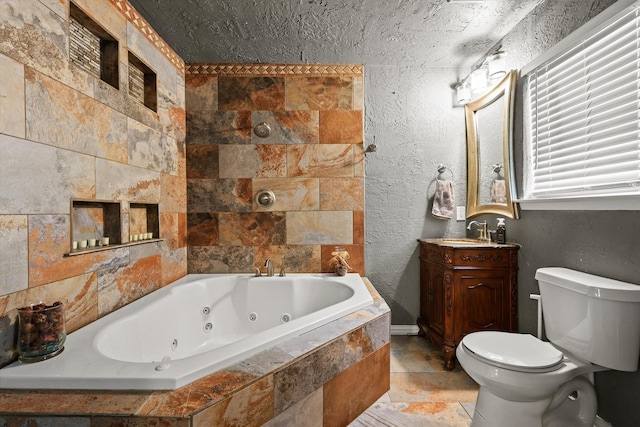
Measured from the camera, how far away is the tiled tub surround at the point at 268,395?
0.89 m

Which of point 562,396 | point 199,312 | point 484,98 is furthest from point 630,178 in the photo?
point 199,312

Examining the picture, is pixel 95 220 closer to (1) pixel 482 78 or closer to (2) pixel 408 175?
(2) pixel 408 175

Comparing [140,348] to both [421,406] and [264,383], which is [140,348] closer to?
[264,383]

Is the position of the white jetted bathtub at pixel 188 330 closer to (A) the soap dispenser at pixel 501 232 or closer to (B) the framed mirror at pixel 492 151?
(A) the soap dispenser at pixel 501 232

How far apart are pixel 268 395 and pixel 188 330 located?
124cm

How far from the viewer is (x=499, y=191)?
8.05ft

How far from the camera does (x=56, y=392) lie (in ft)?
3.19

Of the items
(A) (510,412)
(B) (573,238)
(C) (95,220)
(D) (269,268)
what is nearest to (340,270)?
(D) (269,268)

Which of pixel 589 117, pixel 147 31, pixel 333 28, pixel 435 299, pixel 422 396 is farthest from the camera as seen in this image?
pixel 435 299

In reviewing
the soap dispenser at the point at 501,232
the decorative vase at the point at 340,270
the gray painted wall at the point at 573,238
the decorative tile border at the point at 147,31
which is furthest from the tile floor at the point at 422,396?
the decorative tile border at the point at 147,31

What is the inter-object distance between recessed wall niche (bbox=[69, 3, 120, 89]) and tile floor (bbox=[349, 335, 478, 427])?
7.74ft

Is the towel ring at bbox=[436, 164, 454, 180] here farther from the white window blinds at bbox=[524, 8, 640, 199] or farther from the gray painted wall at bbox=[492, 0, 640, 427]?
the white window blinds at bbox=[524, 8, 640, 199]

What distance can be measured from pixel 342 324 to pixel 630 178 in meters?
1.49

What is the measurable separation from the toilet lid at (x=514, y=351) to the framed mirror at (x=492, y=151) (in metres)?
0.97
